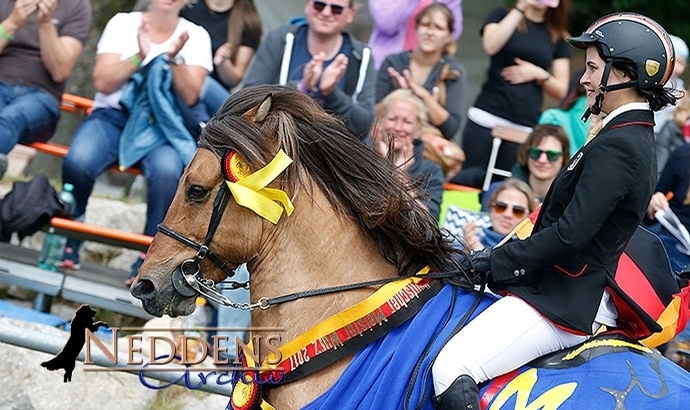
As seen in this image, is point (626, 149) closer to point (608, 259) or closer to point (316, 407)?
point (608, 259)

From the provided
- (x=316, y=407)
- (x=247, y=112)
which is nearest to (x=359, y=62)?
(x=247, y=112)

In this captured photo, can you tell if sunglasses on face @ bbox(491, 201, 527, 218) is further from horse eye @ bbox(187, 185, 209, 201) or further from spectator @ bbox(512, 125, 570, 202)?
horse eye @ bbox(187, 185, 209, 201)

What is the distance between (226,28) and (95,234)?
1912mm

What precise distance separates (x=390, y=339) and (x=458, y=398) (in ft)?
1.24

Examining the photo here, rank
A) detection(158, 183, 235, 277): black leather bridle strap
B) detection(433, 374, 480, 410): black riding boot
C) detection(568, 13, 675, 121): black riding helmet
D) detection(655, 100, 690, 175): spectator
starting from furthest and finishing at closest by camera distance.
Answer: detection(655, 100, 690, 175): spectator → detection(158, 183, 235, 277): black leather bridle strap → detection(568, 13, 675, 121): black riding helmet → detection(433, 374, 480, 410): black riding boot

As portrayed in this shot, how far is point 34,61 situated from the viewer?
7.29 m

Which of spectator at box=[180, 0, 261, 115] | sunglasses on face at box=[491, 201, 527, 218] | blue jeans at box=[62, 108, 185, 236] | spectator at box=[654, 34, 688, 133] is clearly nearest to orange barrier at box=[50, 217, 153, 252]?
blue jeans at box=[62, 108, 185, 236]

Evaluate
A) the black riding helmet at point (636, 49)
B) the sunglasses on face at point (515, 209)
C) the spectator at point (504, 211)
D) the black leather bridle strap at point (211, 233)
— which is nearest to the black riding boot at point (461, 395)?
the black leather bridle strap at point (211, 233)

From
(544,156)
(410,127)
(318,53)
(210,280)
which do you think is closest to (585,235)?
(210,280)

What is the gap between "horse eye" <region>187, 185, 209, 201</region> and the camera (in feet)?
13.4

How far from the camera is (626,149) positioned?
12.6 feet

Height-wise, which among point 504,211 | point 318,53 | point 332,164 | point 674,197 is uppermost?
point 332,164

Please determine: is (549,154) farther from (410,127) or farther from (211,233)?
(211,233)

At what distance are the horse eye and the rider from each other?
107cm
